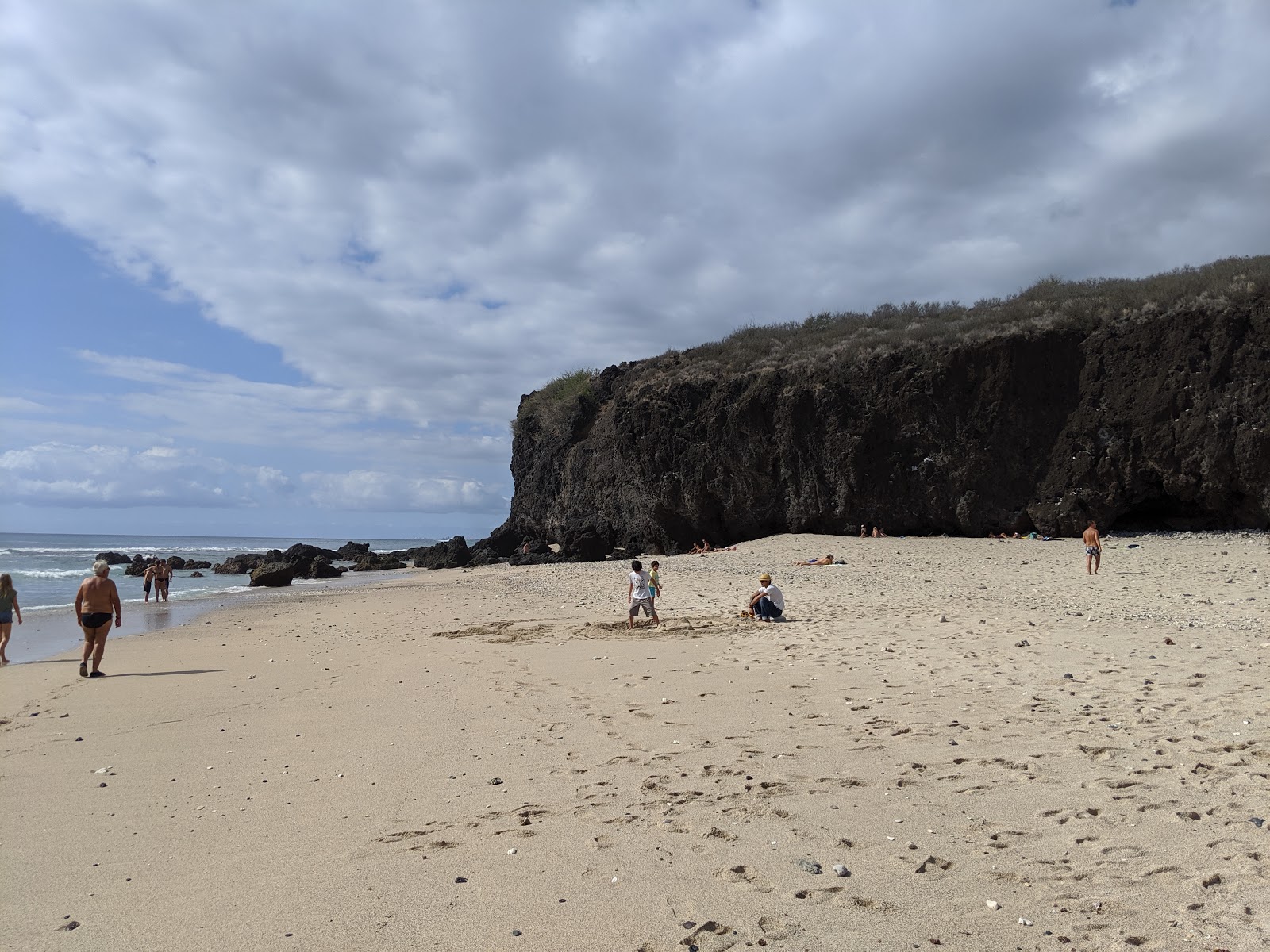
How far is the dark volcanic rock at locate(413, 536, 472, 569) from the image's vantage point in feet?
133

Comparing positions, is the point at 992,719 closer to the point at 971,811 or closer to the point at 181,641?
the point at 971,811

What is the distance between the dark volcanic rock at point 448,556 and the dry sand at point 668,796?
29.8 m

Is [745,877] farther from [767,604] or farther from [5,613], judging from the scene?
[5,613]

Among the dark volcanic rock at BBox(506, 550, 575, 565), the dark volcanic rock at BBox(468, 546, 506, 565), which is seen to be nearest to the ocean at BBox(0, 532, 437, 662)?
the dark volcanic rock at BBox(468, 546, 506, 565)

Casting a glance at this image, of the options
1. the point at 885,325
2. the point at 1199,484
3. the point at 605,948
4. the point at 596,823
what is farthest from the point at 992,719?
the point at 885,325

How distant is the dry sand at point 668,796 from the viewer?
335cm

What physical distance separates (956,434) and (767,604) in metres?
19.3

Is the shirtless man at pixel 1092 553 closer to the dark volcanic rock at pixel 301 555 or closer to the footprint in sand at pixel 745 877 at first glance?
the footprint in sand at pixel 745 877

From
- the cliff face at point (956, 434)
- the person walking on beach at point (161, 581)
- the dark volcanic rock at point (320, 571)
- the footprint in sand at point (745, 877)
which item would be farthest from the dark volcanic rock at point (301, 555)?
the footprint in sand at point (745, 877)

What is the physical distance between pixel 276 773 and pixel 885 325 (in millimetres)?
35022

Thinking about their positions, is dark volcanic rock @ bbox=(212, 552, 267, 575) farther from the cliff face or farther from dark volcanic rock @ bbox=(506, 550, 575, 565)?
the cliff face

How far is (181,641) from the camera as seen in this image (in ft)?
46.3

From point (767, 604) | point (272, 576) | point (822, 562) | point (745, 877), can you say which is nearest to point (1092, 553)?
point (822, 562)

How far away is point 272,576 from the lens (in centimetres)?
3136
